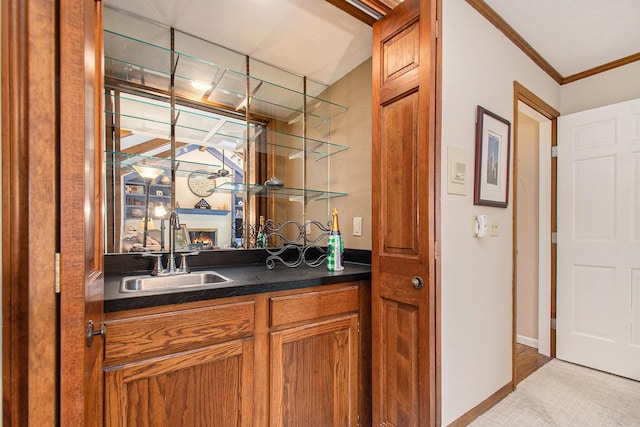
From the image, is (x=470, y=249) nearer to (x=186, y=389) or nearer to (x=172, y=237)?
(x=186, y=389)

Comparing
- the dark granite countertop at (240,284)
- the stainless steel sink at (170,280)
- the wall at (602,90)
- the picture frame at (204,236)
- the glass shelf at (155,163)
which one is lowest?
the stainless steel sink at (170,280)

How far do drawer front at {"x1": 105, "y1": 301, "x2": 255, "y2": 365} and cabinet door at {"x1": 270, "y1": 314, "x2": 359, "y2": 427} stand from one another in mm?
201

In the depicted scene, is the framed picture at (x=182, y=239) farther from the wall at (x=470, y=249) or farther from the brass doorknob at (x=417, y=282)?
the wall at (x=470, y=249)

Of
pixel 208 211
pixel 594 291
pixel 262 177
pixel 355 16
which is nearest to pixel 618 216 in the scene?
pixel 594 291

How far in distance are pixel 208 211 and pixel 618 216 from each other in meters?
3.07

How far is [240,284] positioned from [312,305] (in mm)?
383

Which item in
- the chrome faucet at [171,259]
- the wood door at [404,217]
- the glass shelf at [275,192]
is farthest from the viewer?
the glass shelf at [275,192]

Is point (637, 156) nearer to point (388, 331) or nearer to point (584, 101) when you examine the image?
point (584, 101)

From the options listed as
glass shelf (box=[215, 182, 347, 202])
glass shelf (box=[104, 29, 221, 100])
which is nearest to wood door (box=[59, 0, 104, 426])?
glass shelf (box=[104, 29, 221, 100])

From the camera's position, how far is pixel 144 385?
1055 millimetres

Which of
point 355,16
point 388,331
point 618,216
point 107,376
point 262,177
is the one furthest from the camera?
point 618,216

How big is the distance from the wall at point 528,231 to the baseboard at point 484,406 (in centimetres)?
109

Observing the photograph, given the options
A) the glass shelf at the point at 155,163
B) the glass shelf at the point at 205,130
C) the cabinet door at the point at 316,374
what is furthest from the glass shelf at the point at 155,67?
the cabinet door at the point at 316,374

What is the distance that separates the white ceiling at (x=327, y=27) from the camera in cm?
163
